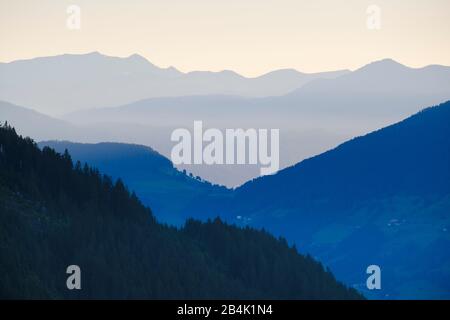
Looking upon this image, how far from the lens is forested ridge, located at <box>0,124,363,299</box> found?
13262cm

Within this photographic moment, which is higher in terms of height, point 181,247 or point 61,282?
point 181,247

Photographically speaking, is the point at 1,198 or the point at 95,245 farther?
the point at 1,198

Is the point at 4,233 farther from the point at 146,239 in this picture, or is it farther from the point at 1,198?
the point at 146,239

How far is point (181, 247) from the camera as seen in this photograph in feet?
552

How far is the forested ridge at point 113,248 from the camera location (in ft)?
435

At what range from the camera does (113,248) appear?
145875 millimetres

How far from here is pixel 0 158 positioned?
161m
